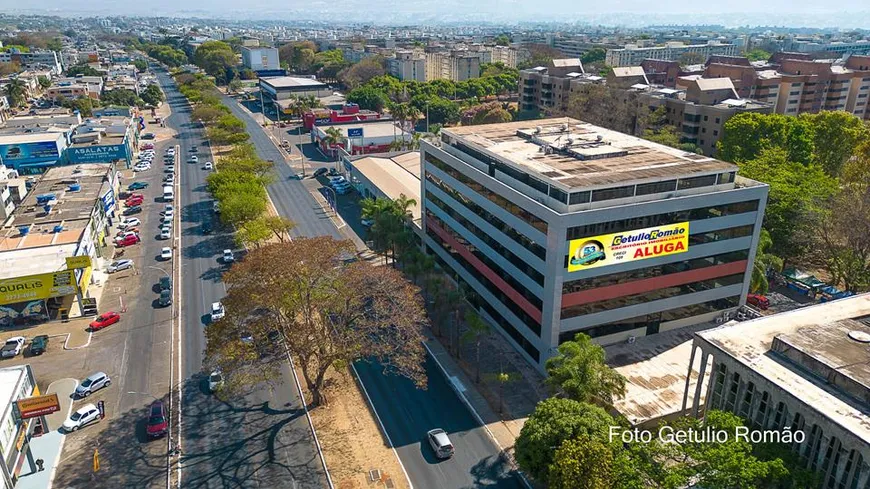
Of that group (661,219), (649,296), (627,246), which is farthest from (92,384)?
(661,219)

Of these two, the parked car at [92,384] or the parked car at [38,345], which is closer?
the parked car at [92,384]

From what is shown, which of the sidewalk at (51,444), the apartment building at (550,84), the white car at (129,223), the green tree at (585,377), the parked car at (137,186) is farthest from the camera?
the apartment building at (550,84)

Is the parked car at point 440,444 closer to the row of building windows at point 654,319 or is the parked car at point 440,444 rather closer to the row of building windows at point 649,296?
the row of building windows at point 654,319

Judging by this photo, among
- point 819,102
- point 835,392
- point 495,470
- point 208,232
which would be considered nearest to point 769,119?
point 819,102

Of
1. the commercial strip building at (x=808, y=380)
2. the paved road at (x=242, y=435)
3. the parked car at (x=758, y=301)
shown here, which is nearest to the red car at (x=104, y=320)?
the paved road at (x=242, y=435)

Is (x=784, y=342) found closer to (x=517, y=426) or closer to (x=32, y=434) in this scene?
(x=517, y=426)

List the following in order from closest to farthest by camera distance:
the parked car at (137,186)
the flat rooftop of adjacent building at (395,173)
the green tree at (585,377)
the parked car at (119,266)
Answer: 1. the green tree at (585,377)
2. the parked car at (119,266)
3. the flat rooftop of adjacent building at (395,173)
4. the parked car at (137,186)

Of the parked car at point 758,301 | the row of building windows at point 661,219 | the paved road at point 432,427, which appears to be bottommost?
the paved road at point 432,427

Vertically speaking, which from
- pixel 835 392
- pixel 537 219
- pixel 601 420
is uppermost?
pixel 537 219
